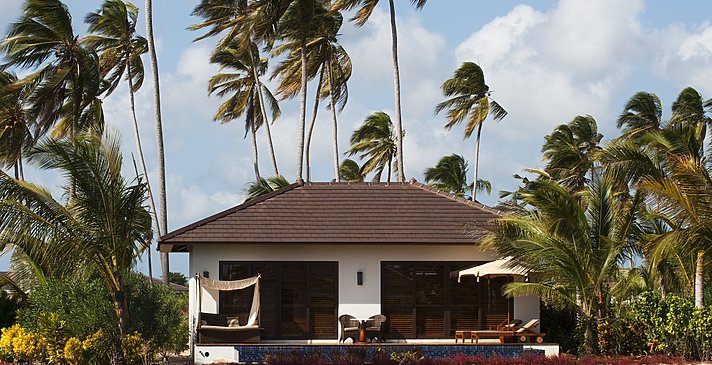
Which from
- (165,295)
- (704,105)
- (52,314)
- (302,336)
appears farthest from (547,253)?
(704,105)

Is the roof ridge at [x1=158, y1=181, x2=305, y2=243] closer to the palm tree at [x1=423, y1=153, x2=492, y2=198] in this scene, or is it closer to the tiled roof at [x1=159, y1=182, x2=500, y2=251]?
the tiled roof at [x1=159, y1=182, x2=500, y2=251]

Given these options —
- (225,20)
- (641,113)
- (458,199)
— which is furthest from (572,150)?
(458,199)

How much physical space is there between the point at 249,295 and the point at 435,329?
410 centimetres

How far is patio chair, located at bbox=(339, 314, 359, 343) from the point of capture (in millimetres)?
20969

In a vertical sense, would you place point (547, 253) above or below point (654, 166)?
below

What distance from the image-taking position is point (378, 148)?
50.4m

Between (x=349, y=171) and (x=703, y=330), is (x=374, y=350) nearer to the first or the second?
(x=703, y=330)

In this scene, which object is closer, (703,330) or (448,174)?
(703,330)

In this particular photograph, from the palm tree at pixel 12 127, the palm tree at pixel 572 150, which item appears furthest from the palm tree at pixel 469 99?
the palm tree at pixel 12 127

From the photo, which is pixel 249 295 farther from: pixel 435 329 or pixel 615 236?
pixel 615 236

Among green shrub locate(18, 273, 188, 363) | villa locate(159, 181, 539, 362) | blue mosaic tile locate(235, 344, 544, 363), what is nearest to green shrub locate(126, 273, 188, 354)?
green shrub locate(18, 273, 188, 363)

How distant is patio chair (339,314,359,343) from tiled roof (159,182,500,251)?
1.63 meters

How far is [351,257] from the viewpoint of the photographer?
2161 cm

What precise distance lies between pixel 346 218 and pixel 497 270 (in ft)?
12.3
